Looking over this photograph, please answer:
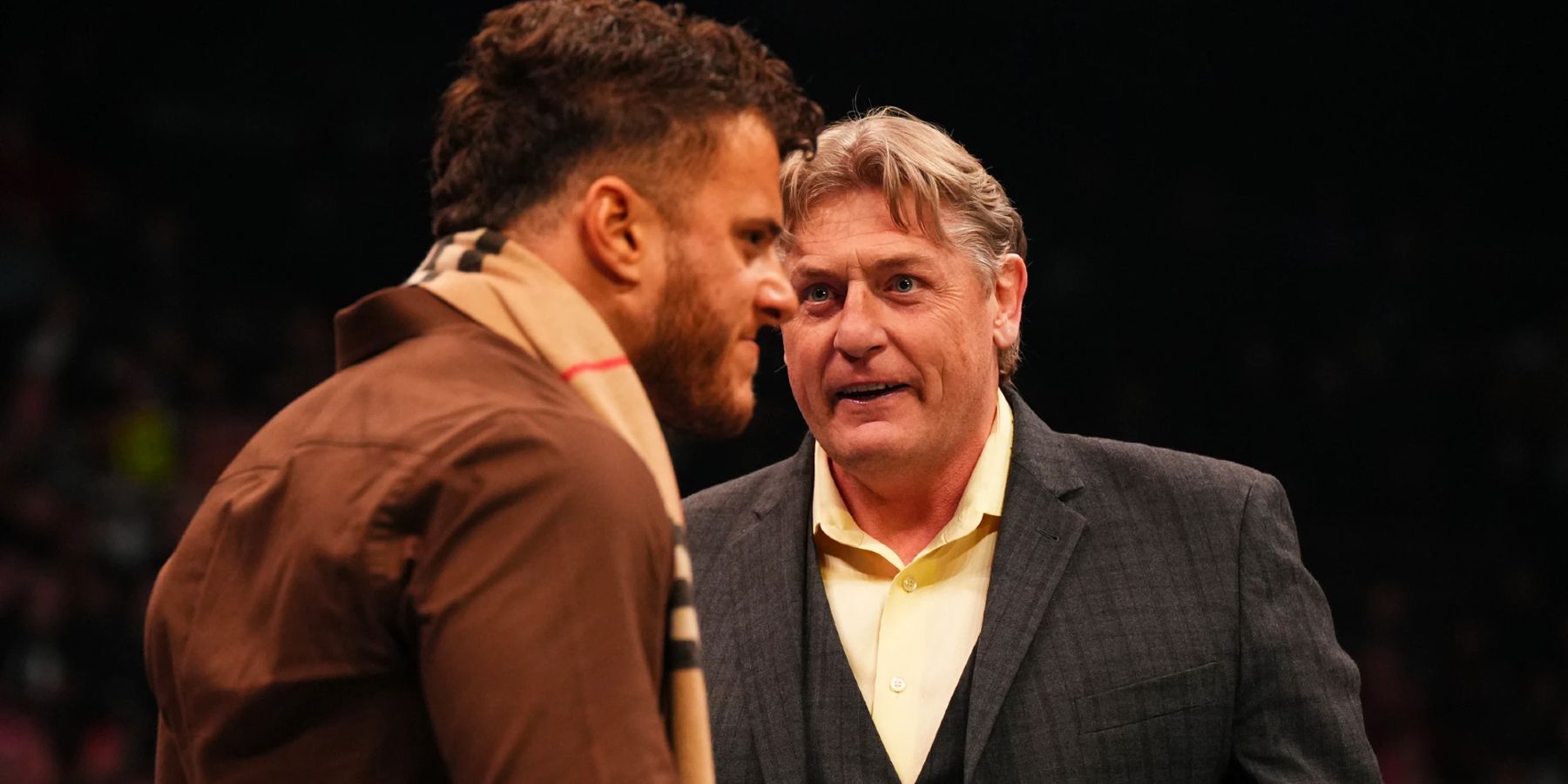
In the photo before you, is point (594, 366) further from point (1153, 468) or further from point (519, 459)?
point (1153, 468)

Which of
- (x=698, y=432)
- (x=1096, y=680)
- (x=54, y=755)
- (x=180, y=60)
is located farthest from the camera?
(x=180, y=60)

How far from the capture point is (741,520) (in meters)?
2.40

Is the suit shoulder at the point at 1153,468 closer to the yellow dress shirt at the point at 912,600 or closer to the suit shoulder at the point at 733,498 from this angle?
the yellow dress shirt at the point at 912,600

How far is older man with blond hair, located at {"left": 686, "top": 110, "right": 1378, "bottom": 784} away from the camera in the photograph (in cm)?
204

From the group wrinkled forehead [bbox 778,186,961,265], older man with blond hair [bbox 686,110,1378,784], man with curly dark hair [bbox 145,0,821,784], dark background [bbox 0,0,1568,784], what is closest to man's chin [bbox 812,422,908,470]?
older man with blond hair [bbox 686,110,1378,784]

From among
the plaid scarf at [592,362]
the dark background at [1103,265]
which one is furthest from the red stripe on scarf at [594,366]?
the dark background at [1103,265]

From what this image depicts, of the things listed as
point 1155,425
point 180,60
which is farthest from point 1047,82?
point 180,60

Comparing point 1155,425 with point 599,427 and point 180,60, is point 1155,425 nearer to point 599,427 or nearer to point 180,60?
point 180,60

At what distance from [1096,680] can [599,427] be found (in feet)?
3.53

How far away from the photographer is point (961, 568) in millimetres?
2242

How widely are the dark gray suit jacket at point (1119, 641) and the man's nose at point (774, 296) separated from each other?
0.77 meters

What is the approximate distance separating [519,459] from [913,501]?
123 cm

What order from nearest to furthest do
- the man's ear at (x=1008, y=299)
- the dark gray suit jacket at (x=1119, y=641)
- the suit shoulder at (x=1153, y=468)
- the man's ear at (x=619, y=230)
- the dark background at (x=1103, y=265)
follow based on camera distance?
the man's ear at (x=619, y=230), the dark gray suit jacket at (x=1119, y=641), the suit shoulder at (x=1153, y=468), the man's ear at (x=1008, y=299), the dark background at (x=1103, y=265)

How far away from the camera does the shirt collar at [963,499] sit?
223 centimetres
